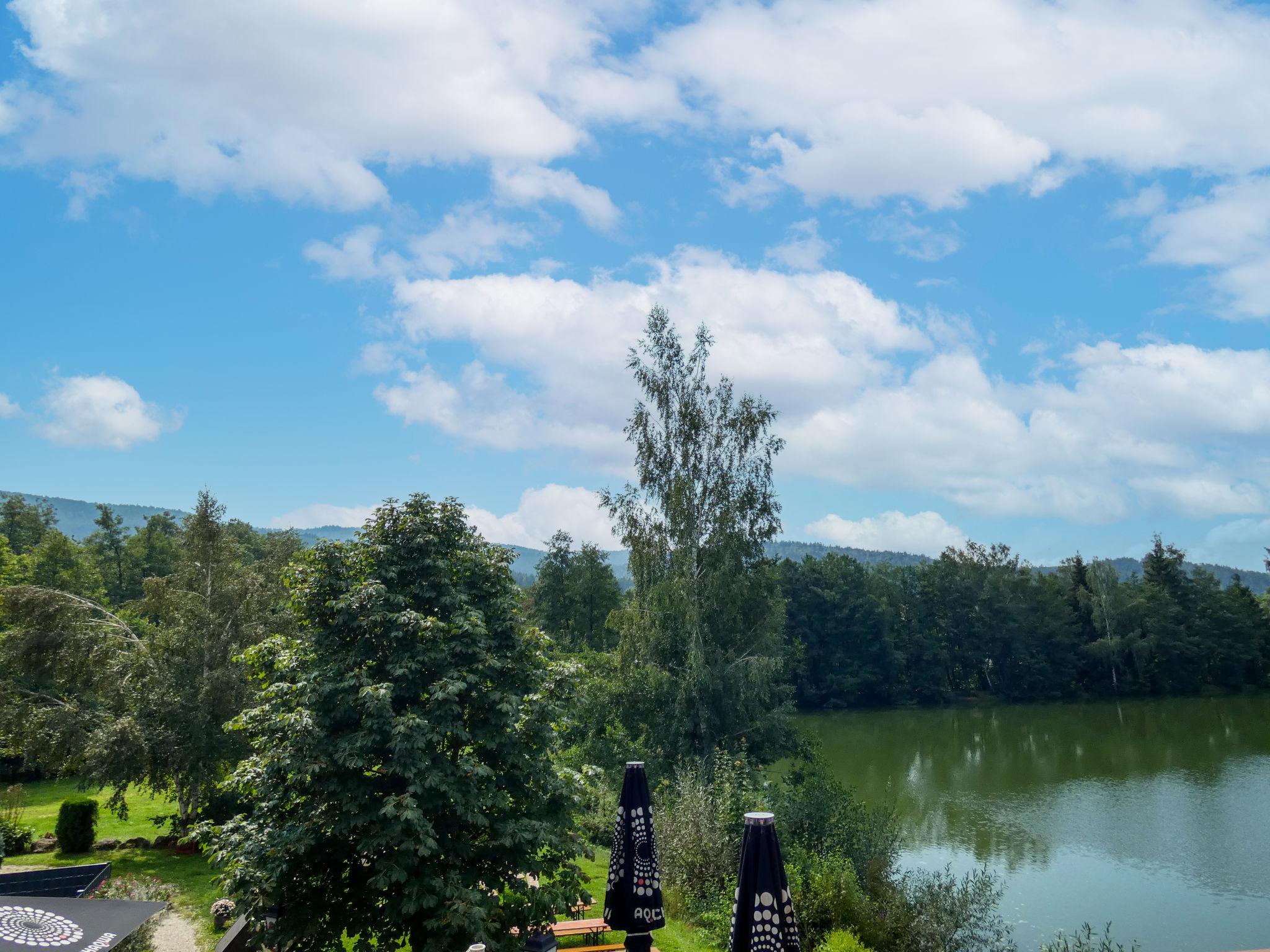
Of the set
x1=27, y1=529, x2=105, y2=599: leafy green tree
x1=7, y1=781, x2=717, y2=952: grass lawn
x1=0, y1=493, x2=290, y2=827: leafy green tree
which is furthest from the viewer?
x1=27, y1=529, x2=105, y2=599: leafy green tree

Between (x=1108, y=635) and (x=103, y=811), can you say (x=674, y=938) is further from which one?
(x=1108, y=635)

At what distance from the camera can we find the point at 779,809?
15414 millimetres

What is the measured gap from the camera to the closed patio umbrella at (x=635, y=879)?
8047 mm

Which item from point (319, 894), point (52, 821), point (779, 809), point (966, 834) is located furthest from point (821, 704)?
point (319, 894)

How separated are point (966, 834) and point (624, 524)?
11.8m

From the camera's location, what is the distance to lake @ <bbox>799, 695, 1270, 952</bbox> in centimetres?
1599

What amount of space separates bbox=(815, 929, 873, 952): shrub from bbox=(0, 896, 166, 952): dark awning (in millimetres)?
6959

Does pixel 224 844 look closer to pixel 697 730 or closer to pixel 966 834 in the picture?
pixel 697 730

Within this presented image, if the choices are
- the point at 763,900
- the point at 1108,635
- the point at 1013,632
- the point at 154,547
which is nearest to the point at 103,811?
the point at 763,900

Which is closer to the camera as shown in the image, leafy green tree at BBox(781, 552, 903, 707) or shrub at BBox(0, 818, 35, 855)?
shrub at BBox(0, 818, 35, 855)

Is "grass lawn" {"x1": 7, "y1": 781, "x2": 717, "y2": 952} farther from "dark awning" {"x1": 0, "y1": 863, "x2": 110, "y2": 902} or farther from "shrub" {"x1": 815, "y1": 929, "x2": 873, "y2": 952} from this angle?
"shrub" {"x1": 815, "y1": 929, "x2": 873, "y2": 952}

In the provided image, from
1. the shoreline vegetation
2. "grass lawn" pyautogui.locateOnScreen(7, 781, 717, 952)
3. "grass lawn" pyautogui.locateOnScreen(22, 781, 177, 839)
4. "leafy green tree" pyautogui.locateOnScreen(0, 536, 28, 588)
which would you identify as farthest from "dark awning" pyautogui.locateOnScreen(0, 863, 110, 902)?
"leafy green tree" pyautogui.locateOnScreen(0, 536, 28, 588)

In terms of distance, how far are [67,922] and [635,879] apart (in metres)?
4.97

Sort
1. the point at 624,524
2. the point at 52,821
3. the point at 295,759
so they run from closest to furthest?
1. the point at 295,759
2. the point at 52,821
3. the point at 624,524
